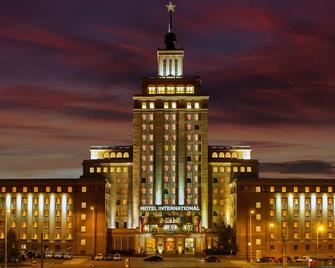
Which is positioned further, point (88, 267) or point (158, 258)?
point (158, 258)

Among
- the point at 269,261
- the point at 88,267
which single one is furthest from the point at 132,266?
the point at 269,261

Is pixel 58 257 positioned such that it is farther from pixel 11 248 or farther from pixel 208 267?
pixel 208 267

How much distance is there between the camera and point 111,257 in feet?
616

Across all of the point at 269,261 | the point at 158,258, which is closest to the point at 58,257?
the point at 158,258

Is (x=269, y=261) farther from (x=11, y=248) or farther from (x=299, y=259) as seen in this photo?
(x=11, y=248)

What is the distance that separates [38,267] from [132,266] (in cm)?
1933

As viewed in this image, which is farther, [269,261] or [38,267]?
[269,261]

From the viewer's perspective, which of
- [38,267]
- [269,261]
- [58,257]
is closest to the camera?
[38,267]

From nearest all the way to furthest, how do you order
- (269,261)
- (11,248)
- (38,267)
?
(38,267), (11,248), (269,261)

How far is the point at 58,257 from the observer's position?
190000 millimetres

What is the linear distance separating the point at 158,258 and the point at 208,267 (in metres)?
34.7

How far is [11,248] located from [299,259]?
68604 mm

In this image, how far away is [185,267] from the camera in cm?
15062

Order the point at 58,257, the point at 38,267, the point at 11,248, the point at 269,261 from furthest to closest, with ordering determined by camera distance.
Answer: the point at 58,257, the point at 269,261, the point at 11,248, the point at 38,267
